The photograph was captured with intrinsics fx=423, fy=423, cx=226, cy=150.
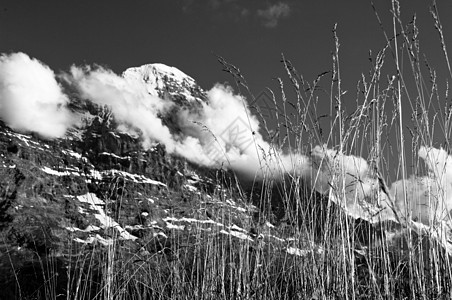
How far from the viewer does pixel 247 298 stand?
9.16ft

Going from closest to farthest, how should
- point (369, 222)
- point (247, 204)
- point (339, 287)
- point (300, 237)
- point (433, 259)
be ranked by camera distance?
point (339, 287) → point (433, 259) → point (300, 237) → point (369, 222) → point (247, 204)

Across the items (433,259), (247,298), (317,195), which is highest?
(317,195)

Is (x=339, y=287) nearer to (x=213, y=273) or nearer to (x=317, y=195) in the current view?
(x=317, y=195)

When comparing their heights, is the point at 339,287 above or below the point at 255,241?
below

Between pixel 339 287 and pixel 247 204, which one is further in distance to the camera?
pixel 247 204

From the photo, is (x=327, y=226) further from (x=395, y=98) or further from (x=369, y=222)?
(x=395, y=98)

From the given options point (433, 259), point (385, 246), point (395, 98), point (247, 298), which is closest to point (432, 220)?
point (433, 259)

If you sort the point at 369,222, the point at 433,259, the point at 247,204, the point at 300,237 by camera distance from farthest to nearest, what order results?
1. the point at 247,204
2. the point at 369,222
3. the point at 300,237
4. the point at 433,259

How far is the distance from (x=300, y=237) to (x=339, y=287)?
47cm

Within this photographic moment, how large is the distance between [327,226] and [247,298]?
834 mm

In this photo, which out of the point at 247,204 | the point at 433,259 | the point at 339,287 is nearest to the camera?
the point at 339,287

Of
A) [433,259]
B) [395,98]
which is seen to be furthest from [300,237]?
[395,98]

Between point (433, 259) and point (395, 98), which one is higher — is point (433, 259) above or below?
below

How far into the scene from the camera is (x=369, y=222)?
2.71m
